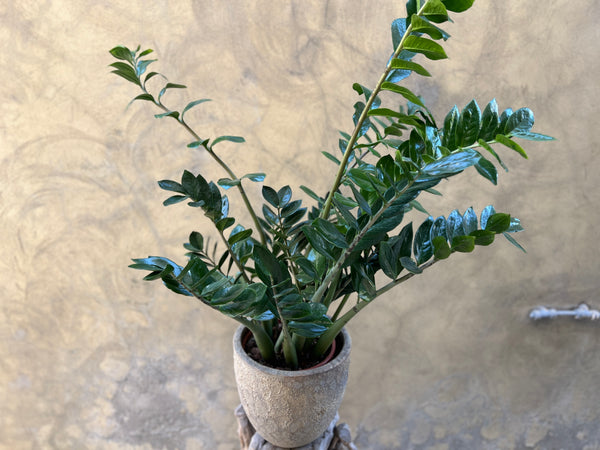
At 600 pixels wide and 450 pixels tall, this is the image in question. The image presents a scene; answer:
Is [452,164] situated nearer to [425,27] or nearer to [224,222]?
[425,27]

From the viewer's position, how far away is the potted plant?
0.61m

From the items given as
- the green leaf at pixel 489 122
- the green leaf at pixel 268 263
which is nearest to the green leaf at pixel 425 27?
the green leaf at pixel 489 122

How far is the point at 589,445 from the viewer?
1.83 m

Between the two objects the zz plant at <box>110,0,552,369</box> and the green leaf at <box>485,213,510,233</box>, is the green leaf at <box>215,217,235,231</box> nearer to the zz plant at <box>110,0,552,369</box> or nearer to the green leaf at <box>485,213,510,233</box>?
the zz plant at <box>110,0,552,369</box>

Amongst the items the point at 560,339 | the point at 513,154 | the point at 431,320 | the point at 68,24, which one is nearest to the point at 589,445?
the point at 560,339

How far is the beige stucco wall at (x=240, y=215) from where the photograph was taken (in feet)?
4.55

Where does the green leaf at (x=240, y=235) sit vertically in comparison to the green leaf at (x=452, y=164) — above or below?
below

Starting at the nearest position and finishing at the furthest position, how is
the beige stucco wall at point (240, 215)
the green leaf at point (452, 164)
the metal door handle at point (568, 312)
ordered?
the green leaf at point (452, 164), the beige stucco wall at point (240, 215), the metal door handle at point (568, 312)

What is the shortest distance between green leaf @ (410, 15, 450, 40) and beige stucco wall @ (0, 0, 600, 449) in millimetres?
838

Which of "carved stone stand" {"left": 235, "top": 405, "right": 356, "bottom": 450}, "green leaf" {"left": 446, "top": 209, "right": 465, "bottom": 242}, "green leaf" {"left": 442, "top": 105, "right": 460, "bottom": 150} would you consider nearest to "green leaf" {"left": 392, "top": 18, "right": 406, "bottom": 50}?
"green leaf" {"left": 442, "top": 105, "right": 460, "bottom": 150}

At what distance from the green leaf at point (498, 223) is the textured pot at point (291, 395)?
33 cm

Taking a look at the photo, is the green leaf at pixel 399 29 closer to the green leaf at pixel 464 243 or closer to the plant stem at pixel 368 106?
the plant stem at pixel 368 106

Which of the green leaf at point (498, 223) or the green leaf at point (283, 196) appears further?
the green leaf at point (283, 196)

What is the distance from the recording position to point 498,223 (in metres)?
0.67
